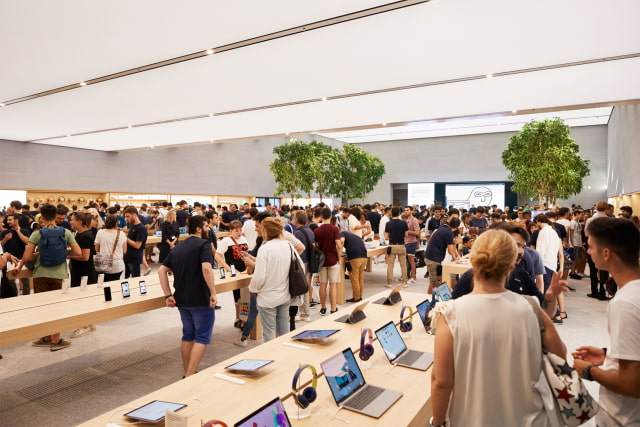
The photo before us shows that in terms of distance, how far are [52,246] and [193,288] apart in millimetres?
2351

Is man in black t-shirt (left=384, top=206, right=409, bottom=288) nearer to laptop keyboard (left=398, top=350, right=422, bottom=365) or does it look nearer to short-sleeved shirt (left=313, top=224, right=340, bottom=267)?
short-sleeved shirt (left=313, top=224, right=340, bottom=267)

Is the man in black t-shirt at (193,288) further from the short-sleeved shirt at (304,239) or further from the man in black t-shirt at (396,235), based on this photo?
the man in black t-shirt at (396,235)

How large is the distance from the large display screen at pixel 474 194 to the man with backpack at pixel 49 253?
21.0 meters

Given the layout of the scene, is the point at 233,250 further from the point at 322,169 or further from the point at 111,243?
the point at 322,169

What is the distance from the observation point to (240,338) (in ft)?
17.0

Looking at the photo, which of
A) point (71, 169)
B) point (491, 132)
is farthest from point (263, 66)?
point (491, 132)

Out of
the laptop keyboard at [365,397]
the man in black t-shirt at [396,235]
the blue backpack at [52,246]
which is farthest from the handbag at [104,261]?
the man in black t-shirt at [396,235]

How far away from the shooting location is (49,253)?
183 inches

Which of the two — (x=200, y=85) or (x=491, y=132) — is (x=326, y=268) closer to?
(x=200, y=85)

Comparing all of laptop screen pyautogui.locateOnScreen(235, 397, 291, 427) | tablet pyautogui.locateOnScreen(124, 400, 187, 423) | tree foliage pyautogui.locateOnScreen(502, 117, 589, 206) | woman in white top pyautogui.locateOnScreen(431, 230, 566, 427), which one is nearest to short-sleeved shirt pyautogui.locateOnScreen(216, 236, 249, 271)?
tablet pyautogui.locateOnScreen(124, 400, 187, 423)

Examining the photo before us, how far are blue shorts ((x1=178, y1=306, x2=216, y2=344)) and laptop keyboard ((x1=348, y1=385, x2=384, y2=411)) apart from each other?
6.49ft

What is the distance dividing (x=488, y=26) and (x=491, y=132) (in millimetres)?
19851

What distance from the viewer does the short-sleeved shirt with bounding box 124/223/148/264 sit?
253 inches

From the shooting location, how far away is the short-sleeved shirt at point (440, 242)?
5.85 meters
